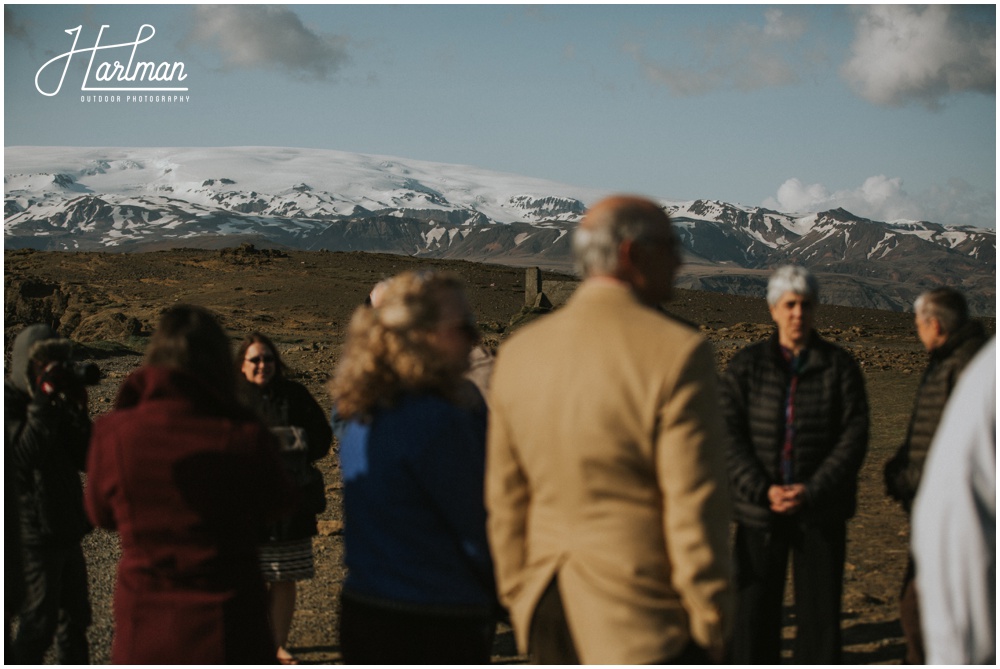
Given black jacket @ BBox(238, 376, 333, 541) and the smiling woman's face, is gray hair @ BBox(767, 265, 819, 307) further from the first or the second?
the smiling woman's face

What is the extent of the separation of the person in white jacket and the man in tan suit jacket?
1.90 ft

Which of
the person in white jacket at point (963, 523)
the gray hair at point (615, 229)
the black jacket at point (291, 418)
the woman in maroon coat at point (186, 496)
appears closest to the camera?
the person in white jacket at point (963, 523)

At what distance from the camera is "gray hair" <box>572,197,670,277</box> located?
272cm

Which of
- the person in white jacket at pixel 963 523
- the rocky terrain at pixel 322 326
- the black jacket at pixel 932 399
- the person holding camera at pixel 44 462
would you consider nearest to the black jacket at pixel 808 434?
the black jacket at pixel 932 399

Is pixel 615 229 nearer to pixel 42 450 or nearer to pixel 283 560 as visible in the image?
pixel 42 450

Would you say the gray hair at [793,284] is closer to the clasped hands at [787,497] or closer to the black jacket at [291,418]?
the clasped hands at [787,497]

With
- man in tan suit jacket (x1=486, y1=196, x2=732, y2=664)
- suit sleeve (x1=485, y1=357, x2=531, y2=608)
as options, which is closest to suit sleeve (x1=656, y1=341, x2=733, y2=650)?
man in tan suit jacket (x1=486, y1=196, x2=732, y2=664)

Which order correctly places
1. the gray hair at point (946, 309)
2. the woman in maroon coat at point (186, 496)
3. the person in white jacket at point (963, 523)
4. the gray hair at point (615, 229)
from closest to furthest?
the person in white jacket at point (963, 523)
the gray hair at point (615, 229)
the woman in maroon coat at point (186, 496)
the gray hair at point (946, 309)

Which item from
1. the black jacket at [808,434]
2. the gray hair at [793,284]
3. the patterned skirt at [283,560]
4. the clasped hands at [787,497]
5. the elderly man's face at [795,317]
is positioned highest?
the gray hair at [793,284]

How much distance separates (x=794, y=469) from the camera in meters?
4.37

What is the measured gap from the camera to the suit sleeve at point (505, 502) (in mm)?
2809

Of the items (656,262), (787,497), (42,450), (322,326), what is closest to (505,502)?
(656,262)

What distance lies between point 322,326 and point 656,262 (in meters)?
24.1

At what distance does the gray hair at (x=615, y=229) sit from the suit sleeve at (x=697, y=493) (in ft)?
1.09
